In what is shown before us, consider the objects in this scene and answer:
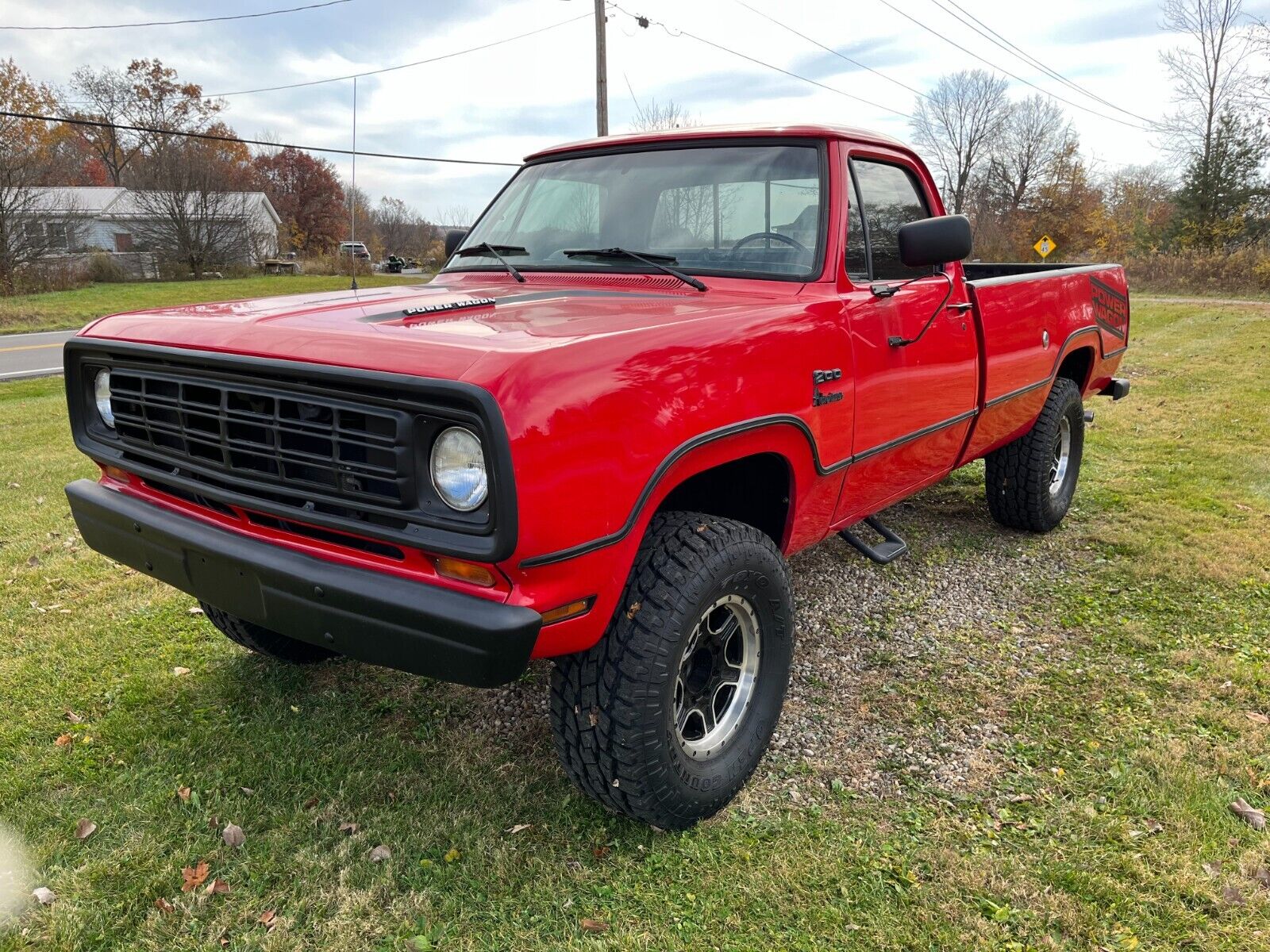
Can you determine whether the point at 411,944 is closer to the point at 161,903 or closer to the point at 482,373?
the point at 161,903

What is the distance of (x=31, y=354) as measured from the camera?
14227 mm

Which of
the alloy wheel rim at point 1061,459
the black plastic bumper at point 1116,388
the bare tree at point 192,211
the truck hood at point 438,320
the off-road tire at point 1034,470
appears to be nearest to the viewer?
the truck hood at point 438,320

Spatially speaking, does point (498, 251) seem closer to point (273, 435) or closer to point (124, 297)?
point (273, 435)

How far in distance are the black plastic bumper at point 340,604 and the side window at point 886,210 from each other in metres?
2.20

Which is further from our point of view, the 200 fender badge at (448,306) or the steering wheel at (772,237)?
the steering wheel at (772,237)

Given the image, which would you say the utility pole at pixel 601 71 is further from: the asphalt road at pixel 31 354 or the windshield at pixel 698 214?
the windshield at pixel 698 214

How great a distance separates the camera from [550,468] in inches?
73.1

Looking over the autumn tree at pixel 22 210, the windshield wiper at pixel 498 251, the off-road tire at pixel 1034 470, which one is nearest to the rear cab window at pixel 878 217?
the windshield wiper at pixel 498 251

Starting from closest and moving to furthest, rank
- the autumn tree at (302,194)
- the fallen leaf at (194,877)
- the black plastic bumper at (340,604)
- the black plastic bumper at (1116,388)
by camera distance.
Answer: the black plastic bumper at (340,604) < the fallen leaf at (194,877) < the black plastic bumper at (1116,388) < the autumn tree at (302,194)

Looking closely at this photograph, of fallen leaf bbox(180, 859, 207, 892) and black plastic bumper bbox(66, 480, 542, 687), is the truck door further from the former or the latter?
fallen leaf bbox(180, 859, 207, 892)

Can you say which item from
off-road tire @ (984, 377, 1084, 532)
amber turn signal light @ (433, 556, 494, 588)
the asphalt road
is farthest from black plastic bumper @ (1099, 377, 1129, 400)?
the asphalt road

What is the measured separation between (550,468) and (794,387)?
1.04 meters

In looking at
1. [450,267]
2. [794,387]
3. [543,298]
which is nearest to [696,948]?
[794,387]

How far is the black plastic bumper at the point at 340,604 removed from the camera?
1.87 m
